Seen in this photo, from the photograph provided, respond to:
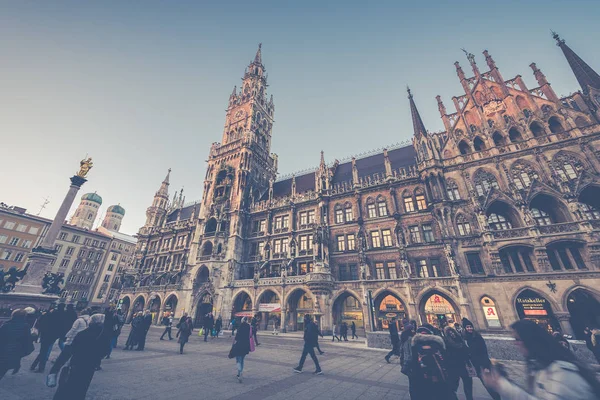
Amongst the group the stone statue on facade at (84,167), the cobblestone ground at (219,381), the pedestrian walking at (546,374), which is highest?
the stone statue on facade at (84,167)

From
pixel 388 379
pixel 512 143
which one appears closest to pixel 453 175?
pixel 512 143

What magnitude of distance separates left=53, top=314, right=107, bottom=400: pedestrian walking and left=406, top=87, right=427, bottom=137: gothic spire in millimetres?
31102

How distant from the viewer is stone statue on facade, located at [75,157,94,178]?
19.7m

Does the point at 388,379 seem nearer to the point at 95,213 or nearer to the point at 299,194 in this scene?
the point at 299,194

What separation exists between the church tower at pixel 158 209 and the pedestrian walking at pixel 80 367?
47.9 metres

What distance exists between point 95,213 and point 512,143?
11397cm

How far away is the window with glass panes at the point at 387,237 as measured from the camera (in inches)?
1009

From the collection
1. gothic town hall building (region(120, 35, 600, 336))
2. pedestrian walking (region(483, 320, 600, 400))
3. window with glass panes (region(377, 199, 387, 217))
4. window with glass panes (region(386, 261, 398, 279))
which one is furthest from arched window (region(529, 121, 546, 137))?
pedestrian walking (region(483, 320, 600, 400))

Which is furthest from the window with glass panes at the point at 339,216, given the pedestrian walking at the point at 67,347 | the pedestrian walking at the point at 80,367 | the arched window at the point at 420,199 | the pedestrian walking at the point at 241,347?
the pedestrian walking at the point at 80,367

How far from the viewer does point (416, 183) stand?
26.8 meters

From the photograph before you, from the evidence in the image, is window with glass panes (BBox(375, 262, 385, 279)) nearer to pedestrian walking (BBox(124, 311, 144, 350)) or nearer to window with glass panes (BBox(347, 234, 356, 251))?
window with glass panes (BBox(347, 234, 356, 251))

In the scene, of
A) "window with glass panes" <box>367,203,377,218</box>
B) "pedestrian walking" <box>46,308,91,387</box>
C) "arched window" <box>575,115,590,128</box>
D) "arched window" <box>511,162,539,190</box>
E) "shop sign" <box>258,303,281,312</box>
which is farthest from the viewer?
"window with glass panes" <box>367,203,377,218</box>

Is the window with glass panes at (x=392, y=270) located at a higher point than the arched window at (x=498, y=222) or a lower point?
lower

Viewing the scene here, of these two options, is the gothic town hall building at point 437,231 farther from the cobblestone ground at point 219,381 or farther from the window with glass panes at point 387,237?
the cobblestone ground at point 219,381
